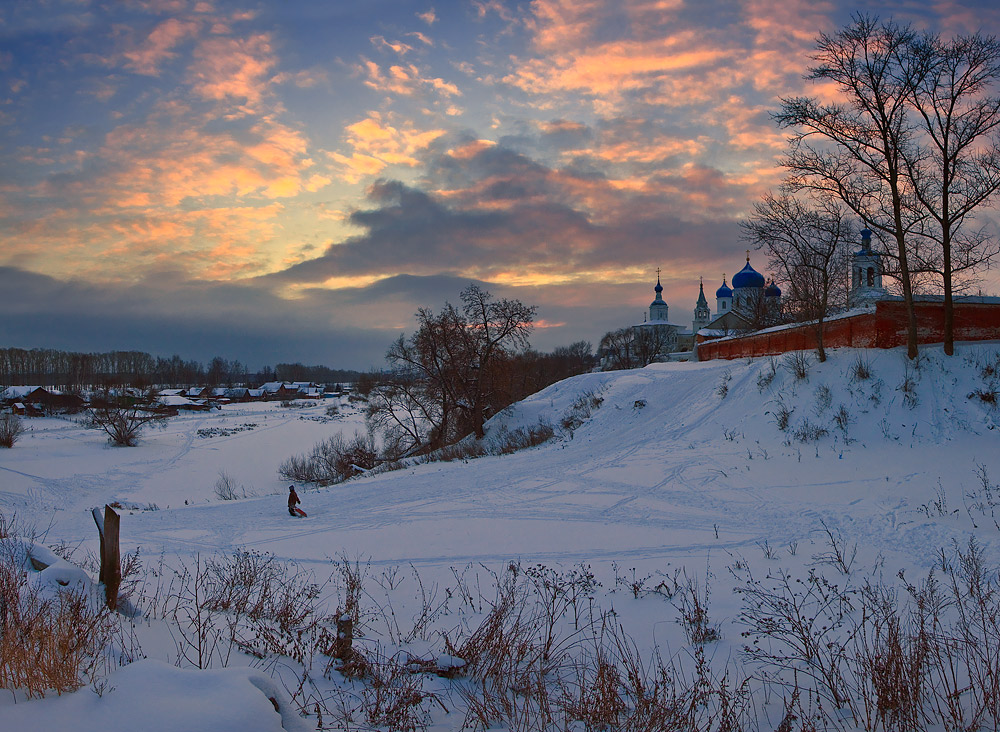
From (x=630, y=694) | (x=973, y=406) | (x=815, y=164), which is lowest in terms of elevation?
(x=630, y=694)

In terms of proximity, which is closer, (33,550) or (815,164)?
(33,550)

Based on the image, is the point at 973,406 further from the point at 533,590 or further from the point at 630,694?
the point at 630,694

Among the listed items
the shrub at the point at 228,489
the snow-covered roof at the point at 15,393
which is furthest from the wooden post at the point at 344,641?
the snow-covered roof at the point at 15,393

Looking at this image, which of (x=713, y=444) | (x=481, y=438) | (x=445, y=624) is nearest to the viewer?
(x=445, y=624)

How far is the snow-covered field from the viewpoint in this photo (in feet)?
14.8

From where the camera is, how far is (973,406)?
14812 millimetres

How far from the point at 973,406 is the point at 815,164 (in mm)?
8055

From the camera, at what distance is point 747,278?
54125 millimetres

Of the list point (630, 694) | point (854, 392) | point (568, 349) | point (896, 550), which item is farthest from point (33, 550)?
point (568, 349)

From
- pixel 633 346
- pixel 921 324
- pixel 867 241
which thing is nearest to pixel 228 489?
pixel 867 241

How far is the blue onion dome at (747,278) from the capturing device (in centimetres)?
5347

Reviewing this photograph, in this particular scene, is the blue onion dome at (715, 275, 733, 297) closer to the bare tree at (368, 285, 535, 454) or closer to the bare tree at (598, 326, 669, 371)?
the bare tree at (598, 326, 669, 371)

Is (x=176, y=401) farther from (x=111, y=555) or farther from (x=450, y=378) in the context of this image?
(x=111, y=555)

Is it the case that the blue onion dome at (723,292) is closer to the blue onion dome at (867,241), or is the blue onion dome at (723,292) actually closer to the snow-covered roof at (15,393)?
the blue onion dome at (867,241)
